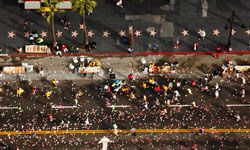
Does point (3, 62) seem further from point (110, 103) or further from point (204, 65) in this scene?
point (204, 65)

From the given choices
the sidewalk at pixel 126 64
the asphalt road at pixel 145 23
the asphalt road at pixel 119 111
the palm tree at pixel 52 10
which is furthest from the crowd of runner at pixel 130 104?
the palm tree at pixel 52 10

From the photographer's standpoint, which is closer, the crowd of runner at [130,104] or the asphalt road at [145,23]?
the crowd of runner at [130,104]

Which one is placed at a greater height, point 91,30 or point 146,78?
point 91,30

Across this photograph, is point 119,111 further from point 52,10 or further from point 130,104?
point 52,10

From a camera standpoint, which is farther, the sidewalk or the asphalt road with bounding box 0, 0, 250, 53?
the asphalt road with bounding box 0, 0, 250, 53

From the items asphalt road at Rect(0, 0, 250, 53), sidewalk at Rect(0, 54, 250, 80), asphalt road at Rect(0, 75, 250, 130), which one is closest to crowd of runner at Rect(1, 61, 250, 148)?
asphalt road at Rect(0, 75, 250, 130)

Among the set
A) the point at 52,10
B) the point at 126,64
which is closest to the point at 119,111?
the point at 126,64

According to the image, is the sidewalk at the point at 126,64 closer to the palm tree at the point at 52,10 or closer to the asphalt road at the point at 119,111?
the asphalt road at the point at 119,111

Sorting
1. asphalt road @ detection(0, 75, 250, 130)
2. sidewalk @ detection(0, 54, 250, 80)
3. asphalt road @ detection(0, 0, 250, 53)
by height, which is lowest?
asphalt road @ detection(0, 75, 250, 130)

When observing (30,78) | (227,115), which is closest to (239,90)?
(227,115)

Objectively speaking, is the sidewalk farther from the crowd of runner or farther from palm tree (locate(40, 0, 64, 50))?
palm tree (locate(40, 0, 64, 50))

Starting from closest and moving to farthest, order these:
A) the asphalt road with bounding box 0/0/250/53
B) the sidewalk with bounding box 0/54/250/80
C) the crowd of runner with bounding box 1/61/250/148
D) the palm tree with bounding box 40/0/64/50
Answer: the palm tree with bounding box 40/0/64/50
the crowd of runner with bounding box 1/61/250/148
the sidewalk with bounding box 0/54/250/80
the asphalt road with bounding box 0/0/250/53
